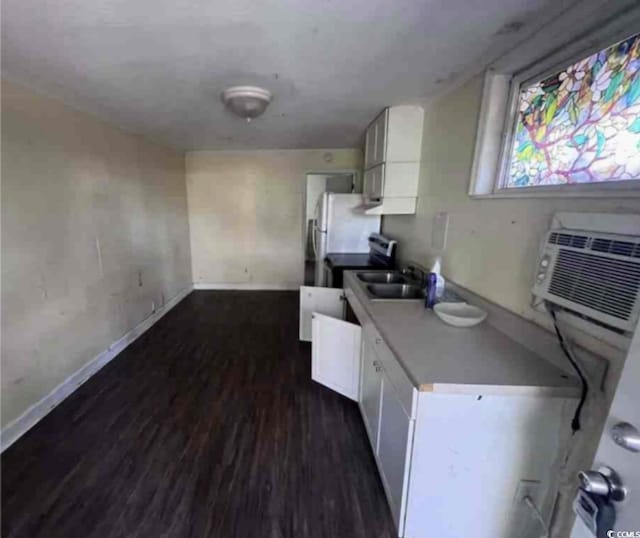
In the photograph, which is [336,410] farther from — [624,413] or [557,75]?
[557,75]

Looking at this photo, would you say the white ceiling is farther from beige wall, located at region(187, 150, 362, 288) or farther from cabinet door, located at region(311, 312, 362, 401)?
beige wall, located at region(187, 150, 362, 288)

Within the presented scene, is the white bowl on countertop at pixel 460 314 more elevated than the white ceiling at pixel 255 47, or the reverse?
the white ceiling at pixel 255 47

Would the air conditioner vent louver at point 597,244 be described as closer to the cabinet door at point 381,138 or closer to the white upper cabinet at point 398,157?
the white upper cabinet at point 398,157

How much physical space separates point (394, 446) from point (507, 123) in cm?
176

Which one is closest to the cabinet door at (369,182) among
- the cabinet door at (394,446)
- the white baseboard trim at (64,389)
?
the cabinet door at (394,446)

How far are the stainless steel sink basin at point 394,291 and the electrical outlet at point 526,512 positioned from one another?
128 cm

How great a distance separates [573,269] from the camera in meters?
1.12

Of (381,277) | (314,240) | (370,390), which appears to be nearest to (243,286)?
(314,240)

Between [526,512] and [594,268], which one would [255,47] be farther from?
[526,512]

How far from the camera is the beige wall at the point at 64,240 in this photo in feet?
6.33

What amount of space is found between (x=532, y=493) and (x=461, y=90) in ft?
7.23

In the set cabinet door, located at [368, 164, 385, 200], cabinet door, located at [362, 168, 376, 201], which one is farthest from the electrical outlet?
cabinet door, located at [362, 168, 376, 201]

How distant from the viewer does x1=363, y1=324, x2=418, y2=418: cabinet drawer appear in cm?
118

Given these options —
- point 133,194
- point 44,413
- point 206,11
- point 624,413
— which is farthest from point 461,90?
point 44,413
